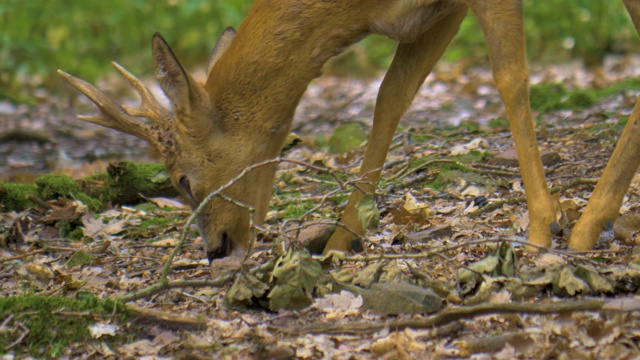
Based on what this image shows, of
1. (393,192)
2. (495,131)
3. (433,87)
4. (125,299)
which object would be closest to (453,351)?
(125,299)

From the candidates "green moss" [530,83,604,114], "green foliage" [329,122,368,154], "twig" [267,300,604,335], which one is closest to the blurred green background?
"green moss" [530,83,604,114]

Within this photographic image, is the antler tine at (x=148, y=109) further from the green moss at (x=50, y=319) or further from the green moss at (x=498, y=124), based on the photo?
the green moss at (x=498, y=124)

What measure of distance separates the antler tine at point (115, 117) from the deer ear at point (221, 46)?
567 millimetres

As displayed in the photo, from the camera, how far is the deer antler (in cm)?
493

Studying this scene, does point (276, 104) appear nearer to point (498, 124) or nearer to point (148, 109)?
point (148, 109)

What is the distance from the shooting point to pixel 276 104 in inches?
202

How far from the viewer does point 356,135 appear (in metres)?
8.42

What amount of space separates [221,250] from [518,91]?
6.10 feet

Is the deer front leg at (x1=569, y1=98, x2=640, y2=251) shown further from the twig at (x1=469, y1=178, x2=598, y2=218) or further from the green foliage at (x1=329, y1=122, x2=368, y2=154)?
the green foliage at (x1=329, y1=122, x2=368, y2=154)

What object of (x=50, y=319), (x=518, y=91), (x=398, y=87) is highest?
(x=398, y=87)

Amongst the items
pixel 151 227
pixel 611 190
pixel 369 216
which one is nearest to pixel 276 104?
pixel 369 216

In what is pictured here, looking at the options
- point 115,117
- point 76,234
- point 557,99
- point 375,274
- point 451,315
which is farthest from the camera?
point 557,99

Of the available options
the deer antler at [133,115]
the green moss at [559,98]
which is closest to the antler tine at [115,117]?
the deer antler at [133,115]

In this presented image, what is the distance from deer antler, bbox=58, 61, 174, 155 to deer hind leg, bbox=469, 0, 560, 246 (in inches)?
69.9
